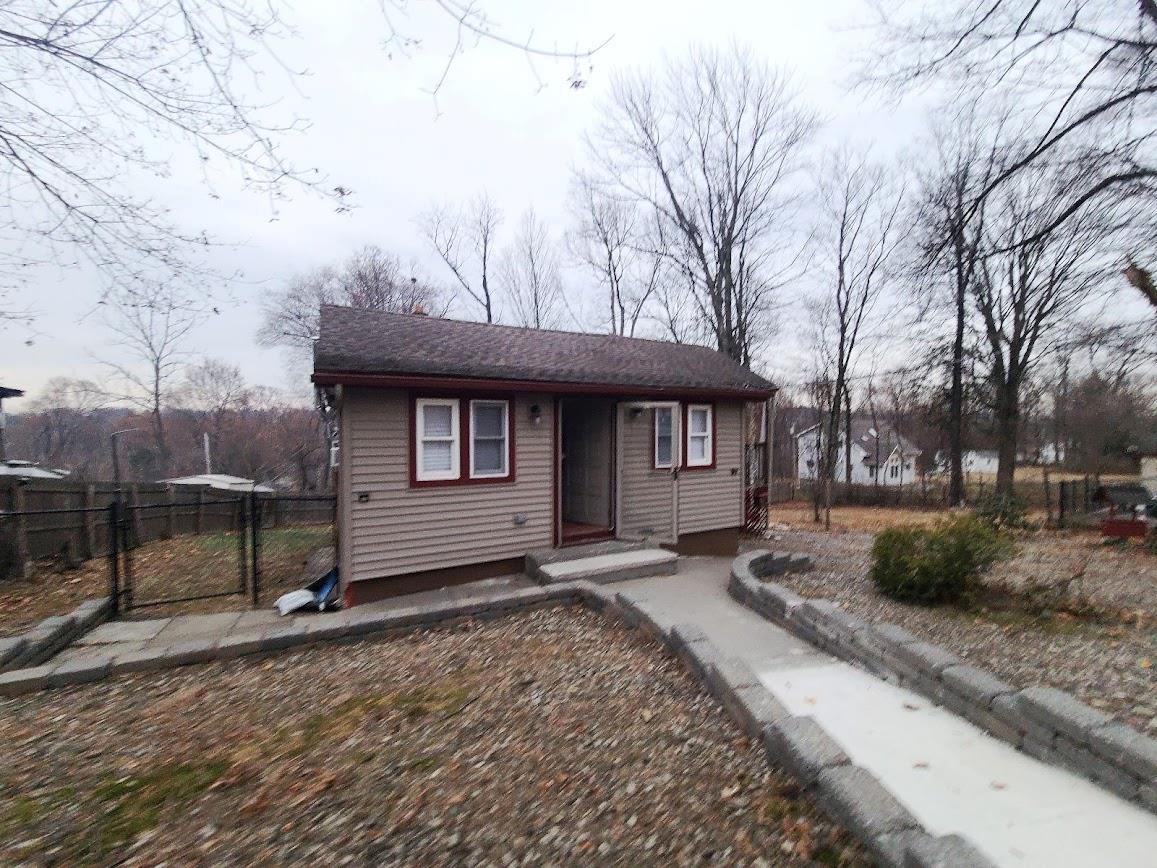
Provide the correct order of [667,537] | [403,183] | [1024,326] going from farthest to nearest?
[1024,326] → [667,537] → [403,183]

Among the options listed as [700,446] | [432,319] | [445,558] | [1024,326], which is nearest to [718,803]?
[445,558]

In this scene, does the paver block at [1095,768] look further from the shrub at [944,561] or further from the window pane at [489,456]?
the window pane at [489,456]

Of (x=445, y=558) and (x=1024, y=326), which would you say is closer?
(x=445, y=558)

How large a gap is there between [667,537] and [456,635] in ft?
16.0

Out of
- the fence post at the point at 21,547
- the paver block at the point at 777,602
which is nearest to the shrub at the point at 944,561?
the paver block at the point at 777,602

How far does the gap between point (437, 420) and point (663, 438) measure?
4.28m

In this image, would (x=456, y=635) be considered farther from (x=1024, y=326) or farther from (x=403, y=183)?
(x=1024, y=326)

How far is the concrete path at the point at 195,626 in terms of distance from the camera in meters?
5.61

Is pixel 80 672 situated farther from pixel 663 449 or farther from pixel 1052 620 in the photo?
pixel 1052 620

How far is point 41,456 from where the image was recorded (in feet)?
98.4

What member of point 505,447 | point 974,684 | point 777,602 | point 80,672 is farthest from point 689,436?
point 80,672

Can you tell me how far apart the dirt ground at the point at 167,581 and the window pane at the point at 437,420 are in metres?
3.38

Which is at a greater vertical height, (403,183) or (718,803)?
(403,183)

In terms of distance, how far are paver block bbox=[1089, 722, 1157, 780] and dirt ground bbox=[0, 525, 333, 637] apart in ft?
28.3
